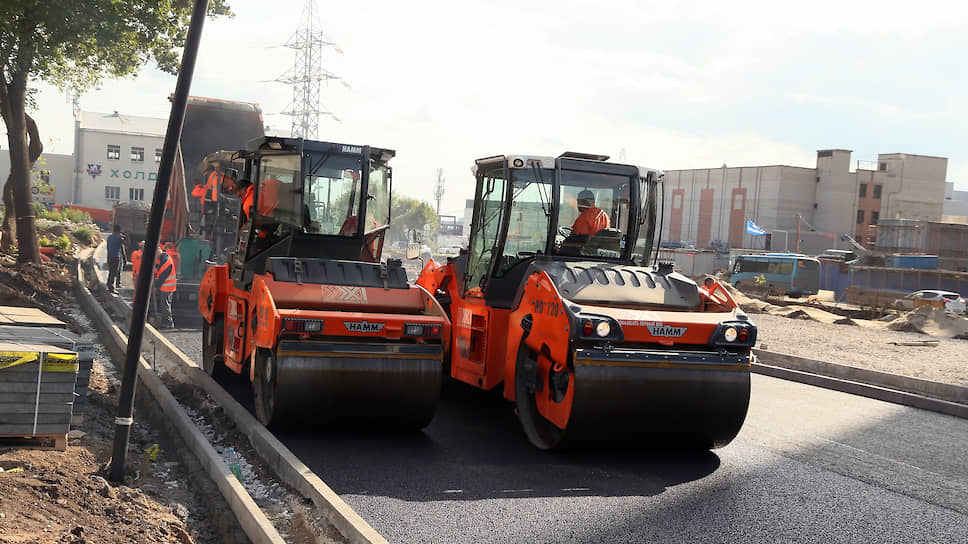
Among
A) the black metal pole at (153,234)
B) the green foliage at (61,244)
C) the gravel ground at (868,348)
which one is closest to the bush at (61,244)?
the green foliage at (61,244)

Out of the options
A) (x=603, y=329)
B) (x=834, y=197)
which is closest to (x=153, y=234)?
(x=603, y=329)

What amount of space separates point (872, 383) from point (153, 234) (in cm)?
1073

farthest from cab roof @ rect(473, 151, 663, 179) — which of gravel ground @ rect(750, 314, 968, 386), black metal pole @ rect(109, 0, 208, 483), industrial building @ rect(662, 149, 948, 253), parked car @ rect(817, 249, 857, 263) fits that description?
industrial building @ rect(662, 149, 948, 253)

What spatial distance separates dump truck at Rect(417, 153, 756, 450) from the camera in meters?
7.08

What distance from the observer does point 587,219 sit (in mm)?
8820

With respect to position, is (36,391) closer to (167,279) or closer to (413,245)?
(413,245)

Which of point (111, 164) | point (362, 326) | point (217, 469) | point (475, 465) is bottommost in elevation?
point (475, 465)

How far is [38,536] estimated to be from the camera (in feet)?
16.5

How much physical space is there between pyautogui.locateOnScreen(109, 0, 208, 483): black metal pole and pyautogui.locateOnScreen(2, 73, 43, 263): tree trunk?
51.8 ft

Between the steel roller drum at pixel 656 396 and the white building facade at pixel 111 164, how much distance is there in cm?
7841

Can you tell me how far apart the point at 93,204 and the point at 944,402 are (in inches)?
3195

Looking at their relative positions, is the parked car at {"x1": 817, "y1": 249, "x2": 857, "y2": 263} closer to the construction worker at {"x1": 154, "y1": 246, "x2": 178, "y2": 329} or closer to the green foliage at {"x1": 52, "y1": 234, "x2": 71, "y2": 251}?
the green foliage at {"x1": 52, "y1": 234, "x2": 71, "y2": 251}

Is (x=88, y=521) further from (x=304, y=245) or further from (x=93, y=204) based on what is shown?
(x=93, y=204)

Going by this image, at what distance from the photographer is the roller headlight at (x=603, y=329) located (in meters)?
7.01
